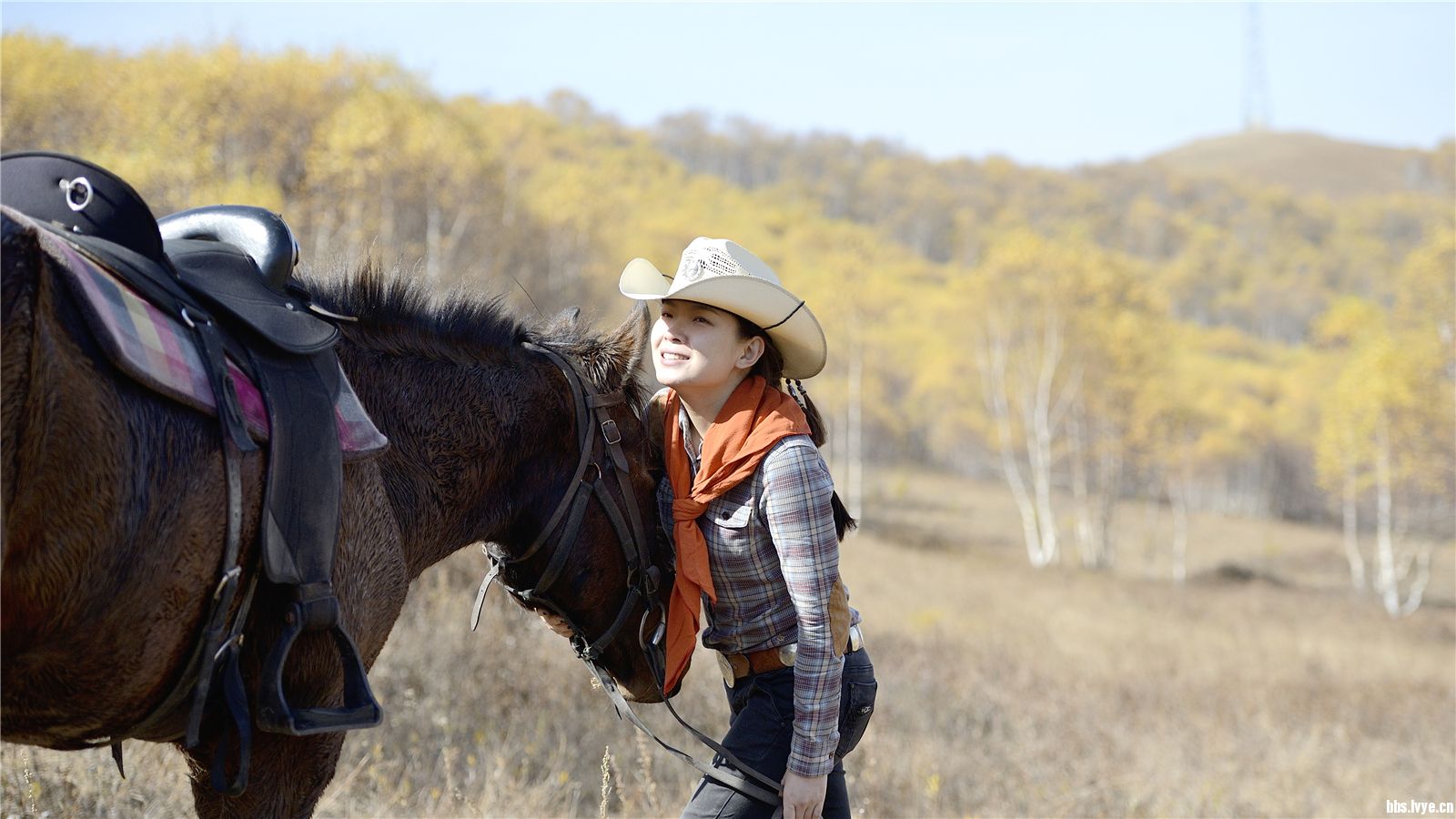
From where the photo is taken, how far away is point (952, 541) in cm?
3397

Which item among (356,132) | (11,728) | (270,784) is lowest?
(270,784)

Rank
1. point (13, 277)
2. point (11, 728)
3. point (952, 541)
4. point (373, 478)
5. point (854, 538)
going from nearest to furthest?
point (13, 277)
point (11, 728)
point (373, 478)
point (854, 538)
point (952, 541)

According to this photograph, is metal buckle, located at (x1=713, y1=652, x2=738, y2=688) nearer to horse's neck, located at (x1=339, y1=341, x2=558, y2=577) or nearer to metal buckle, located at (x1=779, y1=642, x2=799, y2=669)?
metal buckle, located at (x1=779, y1=642, x2=799, y2=669)

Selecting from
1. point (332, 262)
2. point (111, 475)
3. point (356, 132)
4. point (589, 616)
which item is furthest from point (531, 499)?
point (356, 132)

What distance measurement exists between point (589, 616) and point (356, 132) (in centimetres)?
3279

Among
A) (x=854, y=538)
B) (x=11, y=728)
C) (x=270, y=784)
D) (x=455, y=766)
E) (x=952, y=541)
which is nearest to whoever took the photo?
(x=11, y=728)

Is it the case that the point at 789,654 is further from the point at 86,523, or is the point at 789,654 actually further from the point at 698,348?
the point at 86,523

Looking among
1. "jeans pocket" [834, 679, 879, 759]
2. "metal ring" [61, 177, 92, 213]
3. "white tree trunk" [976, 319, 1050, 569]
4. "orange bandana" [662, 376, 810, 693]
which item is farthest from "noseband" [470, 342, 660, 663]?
"white tree trunk" [976, 319, 1050, 569]

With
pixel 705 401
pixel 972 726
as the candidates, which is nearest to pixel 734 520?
pixel 705 401

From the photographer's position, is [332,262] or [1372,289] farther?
[1372,289]

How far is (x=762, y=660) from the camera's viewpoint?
2410 millimetres

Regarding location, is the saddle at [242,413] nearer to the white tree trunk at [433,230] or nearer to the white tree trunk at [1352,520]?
the white tree trunk at [433,230]

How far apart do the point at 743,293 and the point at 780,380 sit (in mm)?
329

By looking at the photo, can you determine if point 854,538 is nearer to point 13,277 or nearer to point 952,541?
point 952,541
